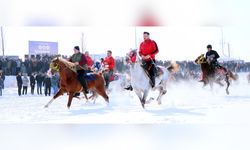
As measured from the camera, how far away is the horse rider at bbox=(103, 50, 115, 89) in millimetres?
5926

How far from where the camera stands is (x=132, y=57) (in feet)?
20.1

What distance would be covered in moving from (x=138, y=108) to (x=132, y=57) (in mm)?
775

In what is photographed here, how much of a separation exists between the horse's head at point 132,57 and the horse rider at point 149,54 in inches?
6.0

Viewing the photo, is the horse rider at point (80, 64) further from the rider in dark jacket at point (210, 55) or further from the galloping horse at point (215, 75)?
the galloping horse at point (215, 75)

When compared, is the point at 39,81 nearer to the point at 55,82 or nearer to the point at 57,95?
the point at 55,82

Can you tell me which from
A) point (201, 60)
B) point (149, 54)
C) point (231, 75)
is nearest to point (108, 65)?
point (149, 54)

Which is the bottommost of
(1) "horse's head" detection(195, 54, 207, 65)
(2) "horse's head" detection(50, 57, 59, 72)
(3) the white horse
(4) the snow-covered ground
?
(4) the snow-covered ground

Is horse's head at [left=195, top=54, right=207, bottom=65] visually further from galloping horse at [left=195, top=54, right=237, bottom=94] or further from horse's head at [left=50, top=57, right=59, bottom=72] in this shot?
horse's head at [left=50, top=57, right=59, bottom=72]

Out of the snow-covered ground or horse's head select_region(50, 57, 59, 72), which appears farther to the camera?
horse's head select_region(50, 57, 59, 72)

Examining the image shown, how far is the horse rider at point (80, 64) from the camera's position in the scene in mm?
6098

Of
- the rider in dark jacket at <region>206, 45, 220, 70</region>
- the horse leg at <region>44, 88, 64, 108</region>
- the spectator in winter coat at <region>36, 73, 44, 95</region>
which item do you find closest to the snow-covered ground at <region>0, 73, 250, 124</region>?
the horse leg at <region>44, 88, 64, 108</region>

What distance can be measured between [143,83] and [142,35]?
96cm

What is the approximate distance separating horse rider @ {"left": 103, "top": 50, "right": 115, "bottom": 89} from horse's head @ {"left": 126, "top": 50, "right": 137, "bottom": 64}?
0.23 metres

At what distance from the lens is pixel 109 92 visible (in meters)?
7.23
